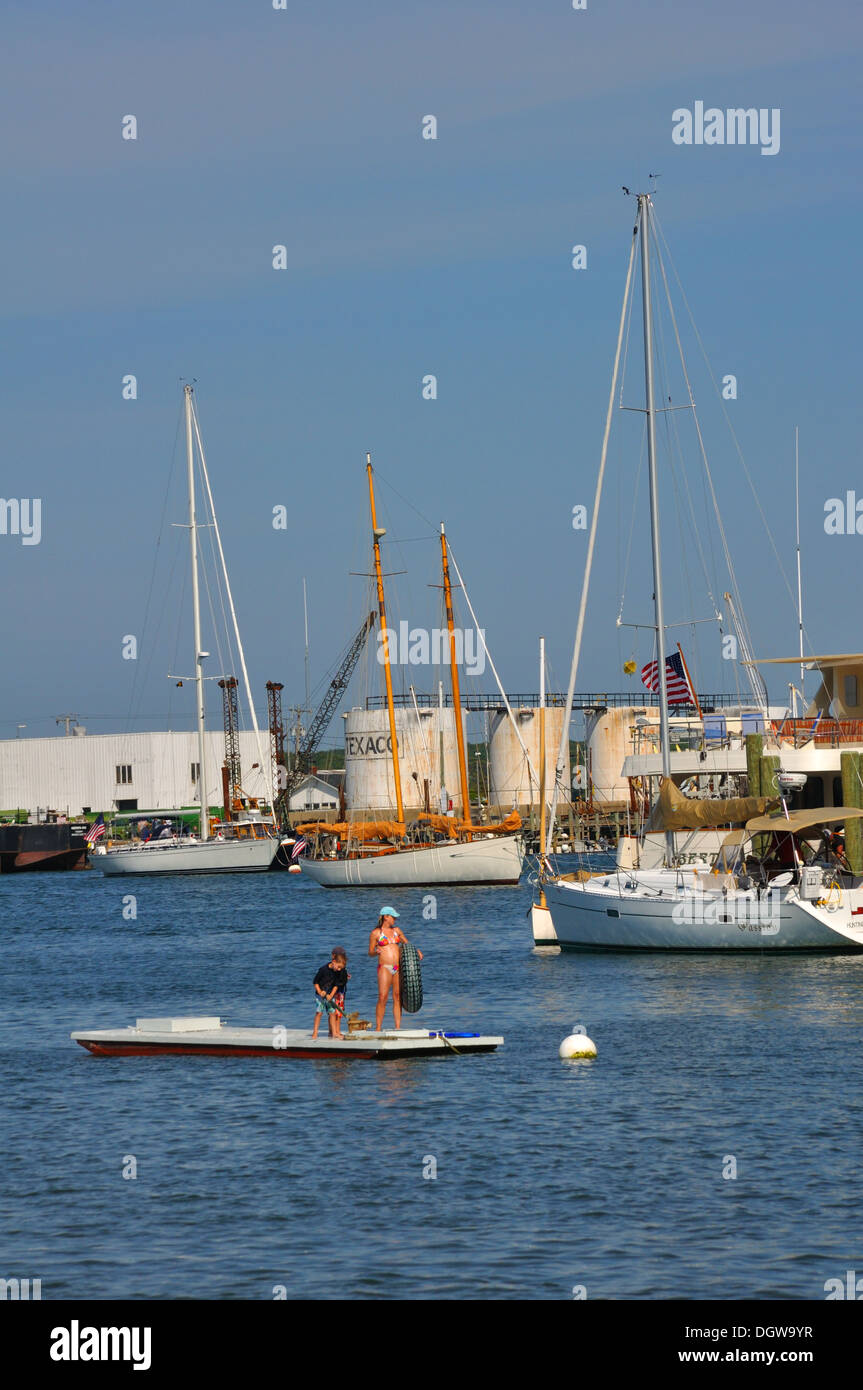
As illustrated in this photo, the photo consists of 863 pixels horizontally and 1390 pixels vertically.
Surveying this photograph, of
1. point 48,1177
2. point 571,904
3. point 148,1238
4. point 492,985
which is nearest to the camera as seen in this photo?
point 148,1238


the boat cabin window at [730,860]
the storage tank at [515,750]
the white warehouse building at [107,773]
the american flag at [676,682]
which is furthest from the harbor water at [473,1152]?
the white warehouse building at [107,773]

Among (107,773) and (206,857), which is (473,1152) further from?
(107,773)

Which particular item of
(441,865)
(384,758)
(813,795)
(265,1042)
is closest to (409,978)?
(265,1042)

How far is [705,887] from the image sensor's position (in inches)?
1692

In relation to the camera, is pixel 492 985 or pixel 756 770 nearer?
pixel 492 985

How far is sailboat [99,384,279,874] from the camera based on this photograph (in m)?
98.1

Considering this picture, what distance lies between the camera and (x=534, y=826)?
365ft

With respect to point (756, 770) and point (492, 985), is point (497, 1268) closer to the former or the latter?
point (492, 985)

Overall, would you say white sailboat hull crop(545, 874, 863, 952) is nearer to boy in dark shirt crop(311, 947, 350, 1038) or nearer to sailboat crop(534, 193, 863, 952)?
sailboat crop(534, 193, 863, 952)

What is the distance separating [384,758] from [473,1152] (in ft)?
336

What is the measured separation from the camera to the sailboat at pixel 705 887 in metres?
40.8

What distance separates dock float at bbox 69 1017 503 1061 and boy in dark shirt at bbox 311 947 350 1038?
26 cm
